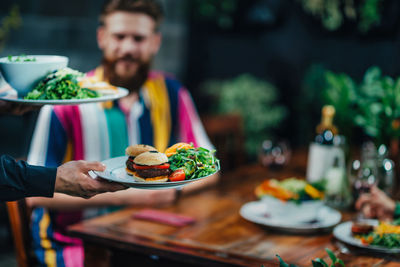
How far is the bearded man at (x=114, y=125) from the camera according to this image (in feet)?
5.99

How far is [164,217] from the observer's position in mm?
1600

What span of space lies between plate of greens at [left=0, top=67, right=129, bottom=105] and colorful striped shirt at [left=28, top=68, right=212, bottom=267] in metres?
0.72

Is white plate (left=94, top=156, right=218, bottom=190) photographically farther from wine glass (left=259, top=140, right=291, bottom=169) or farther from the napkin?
wine glass (left=259, top=140, right=291, bottom=169)

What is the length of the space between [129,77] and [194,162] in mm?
1251

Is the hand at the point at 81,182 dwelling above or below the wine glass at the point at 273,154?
above

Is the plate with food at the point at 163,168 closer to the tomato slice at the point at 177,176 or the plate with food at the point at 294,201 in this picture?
the tomato slice at the point at 177,176

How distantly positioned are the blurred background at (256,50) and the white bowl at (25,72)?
1981 mm

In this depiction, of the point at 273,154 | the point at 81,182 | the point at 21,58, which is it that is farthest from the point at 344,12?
the point at 81,182

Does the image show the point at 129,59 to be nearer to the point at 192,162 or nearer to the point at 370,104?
the point at 370,104

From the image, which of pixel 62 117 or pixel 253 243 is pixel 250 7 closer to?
pixel 62 117

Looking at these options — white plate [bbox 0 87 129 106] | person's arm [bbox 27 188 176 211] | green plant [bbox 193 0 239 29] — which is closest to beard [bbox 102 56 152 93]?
person's arm [bbox 27 188 176 211]

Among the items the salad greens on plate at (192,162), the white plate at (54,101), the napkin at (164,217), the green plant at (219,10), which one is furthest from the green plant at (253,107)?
the salad greens on plate at (192,162)

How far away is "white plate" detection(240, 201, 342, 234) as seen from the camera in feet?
4.91

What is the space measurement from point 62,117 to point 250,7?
8.98 ft
